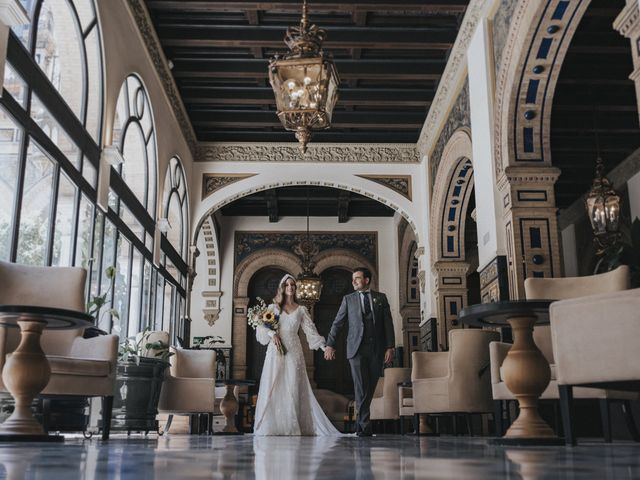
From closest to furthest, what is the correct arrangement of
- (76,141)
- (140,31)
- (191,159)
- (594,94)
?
(76,141)
(140,31)
(594,94)
(191,159)

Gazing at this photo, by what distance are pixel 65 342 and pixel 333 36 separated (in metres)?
5.04

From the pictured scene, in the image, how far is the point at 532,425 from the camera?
372cm

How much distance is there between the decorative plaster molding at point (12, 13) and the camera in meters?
4.68

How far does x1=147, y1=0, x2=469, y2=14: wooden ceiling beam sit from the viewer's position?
7.93m

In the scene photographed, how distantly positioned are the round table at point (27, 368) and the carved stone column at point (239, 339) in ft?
35.6

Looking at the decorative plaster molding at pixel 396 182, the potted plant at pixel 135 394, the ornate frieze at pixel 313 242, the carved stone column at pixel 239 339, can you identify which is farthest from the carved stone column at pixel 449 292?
the carved stone column at pixel 239 339

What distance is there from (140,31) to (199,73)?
1.40 m

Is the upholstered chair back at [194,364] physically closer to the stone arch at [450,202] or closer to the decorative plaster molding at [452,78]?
the stone arch at [450,202]

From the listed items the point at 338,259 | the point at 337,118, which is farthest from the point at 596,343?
the point at 338,259

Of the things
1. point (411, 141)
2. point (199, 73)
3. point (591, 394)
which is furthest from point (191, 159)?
point (591, 394)

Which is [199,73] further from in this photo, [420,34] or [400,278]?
[400,278]

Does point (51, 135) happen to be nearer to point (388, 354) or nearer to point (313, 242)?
point (388, 354)

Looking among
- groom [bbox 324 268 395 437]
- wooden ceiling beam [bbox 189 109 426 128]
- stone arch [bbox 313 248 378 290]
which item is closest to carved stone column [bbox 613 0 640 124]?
groom [bbox 324 268 395 437]

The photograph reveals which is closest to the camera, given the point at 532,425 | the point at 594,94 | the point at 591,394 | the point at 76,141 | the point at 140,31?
the point at 532,425
